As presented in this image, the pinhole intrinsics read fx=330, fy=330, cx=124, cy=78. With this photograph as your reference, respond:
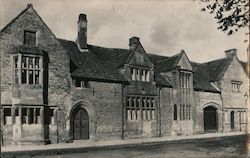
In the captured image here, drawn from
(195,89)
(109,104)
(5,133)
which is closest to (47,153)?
(5,133)

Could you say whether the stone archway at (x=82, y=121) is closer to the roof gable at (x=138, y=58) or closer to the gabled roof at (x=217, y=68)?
the roof gable at (x=138, y=58)

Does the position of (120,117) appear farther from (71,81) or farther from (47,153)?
(47,153)

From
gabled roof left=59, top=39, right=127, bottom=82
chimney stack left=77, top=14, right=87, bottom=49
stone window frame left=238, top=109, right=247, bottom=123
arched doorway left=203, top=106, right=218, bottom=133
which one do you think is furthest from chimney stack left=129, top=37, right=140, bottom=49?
stone window frame left=238, top=109, right=247, bottom=123

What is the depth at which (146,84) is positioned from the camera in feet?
99.7

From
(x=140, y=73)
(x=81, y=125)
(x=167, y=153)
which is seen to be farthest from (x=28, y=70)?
(x=167, y=153)

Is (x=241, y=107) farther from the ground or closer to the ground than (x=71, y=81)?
closer to the ground

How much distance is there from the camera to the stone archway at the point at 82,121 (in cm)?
2547

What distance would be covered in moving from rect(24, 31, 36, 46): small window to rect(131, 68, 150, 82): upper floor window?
31.5 ft

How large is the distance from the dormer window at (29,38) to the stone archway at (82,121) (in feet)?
18.5

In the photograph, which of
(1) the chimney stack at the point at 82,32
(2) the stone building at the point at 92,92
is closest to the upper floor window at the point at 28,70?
(2) the stone building at the point at 92,92

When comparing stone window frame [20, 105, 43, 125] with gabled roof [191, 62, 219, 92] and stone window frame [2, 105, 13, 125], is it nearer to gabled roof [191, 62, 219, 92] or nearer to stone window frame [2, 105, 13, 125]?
stone window frame [2, 105, 13, 125]

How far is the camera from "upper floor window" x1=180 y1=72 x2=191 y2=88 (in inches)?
1335

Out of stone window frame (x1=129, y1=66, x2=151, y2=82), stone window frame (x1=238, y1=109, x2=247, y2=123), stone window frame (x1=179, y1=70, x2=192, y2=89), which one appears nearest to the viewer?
stone window frame (x1=129, y1=66, x2=151, y2=82)

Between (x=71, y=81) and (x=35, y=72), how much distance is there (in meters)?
2.97
